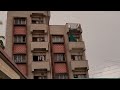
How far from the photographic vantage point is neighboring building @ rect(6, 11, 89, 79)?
55.8 feet

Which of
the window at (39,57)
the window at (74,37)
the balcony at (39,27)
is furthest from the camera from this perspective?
the window at (74,37)

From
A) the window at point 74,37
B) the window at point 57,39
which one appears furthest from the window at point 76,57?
the window at point 57,39

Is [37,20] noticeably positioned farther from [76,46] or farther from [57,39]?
[76,46]

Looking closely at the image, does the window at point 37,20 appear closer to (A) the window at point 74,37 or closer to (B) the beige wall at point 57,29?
(B) the beige wall at point 57,29

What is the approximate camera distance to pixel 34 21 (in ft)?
62.0

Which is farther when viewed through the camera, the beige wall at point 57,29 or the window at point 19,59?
the beige wall at point 57,29

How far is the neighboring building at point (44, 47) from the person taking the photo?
55.8ft

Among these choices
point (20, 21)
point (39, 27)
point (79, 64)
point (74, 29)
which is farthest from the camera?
point (74, 29)

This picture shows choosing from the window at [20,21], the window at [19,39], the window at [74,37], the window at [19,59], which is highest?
the window at [20,21]

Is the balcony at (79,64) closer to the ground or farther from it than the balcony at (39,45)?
closer to the ground

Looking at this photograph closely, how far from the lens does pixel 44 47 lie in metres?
17.6

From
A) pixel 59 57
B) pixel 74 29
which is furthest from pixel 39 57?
pixel 74 29

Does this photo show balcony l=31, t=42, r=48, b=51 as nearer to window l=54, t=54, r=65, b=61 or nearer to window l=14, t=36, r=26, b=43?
window l=14, t=36, r=26, b=43
